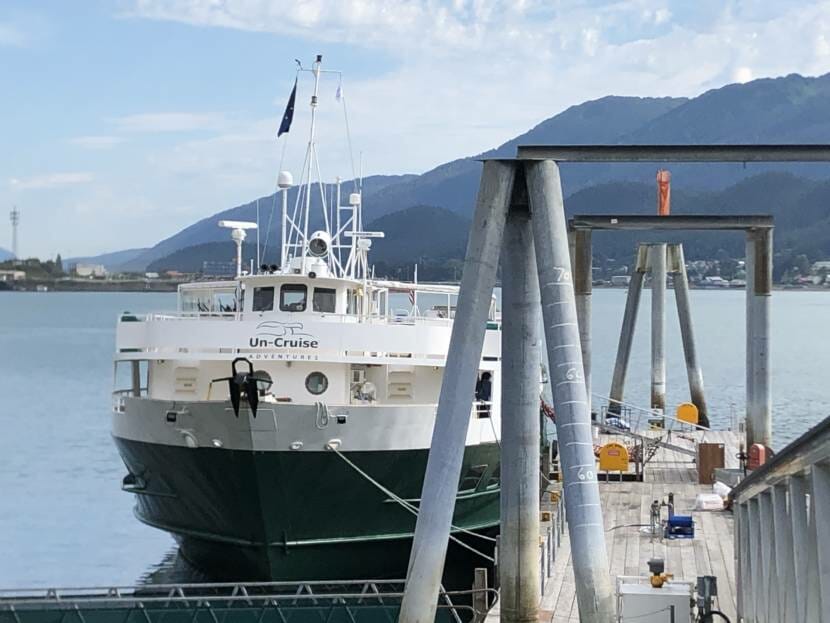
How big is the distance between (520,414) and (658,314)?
85.1ft

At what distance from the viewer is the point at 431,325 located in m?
25.6

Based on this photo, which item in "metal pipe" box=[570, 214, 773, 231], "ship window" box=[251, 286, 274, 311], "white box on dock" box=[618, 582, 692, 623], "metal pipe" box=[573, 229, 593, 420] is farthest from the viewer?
"metal pipe" box=[573, 229, 593, 420]

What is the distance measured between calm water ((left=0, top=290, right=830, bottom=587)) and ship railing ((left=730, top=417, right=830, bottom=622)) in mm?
20327

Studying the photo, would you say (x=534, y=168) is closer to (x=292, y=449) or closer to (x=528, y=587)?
(x=528, y=587)

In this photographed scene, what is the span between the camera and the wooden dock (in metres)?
16.1

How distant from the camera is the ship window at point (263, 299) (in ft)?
85.5

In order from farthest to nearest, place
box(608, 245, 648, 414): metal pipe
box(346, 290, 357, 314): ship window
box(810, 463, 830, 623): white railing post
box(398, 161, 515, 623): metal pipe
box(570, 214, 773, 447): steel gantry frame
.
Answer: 1. box(608, 245, 648, 414): metal pipe
2. box(570, 214, 773, 447): steel gantry frame
3. box(346, 290, 357, 314): ship window
4. box(398, 161, 515, 623): metal pipe
5. box(810, 463, 830, 623): white railing post

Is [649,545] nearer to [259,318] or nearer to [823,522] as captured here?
[259,318]

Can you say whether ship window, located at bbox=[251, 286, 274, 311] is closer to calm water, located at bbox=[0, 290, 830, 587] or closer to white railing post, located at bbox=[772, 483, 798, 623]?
calm water, located at bbox=[0, 290, 830, 587]

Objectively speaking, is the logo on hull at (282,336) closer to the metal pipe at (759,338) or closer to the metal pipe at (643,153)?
the metal pipe at (759,338)

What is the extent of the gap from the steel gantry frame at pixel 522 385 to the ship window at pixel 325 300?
1200cm

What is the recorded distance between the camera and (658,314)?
3953 cm

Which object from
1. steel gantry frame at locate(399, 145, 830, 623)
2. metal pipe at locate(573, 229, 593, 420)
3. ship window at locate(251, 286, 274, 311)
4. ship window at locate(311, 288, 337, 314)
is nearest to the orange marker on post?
metal pipe at locate(573, 229, 593, 420)

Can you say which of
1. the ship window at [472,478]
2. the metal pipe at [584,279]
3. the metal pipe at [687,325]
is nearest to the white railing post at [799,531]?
the ship window at [472,478]
